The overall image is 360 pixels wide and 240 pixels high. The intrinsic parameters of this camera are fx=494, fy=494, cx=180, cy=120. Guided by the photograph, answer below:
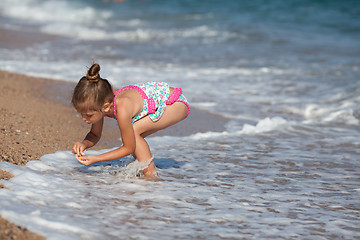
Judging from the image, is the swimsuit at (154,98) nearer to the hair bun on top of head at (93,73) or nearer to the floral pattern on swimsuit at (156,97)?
the floral pattern on swimsuit at (156,97)

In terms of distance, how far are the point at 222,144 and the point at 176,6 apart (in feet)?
73.8

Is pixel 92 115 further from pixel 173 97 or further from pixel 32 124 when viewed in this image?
pixel 32 124

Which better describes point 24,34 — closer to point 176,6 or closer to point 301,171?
point 301,171

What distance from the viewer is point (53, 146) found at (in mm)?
4531

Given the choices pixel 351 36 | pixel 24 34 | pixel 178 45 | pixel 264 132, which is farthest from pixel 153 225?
pixel 351 36

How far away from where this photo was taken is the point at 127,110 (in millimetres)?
3539

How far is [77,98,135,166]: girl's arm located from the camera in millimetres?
3496

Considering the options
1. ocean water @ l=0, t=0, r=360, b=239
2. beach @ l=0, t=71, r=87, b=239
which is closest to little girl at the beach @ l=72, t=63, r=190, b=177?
ocean water @ l=0, t=0, r=360, b=239

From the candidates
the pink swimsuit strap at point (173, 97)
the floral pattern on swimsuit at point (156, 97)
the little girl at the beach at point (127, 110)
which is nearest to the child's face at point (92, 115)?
the little girl at the beach at point (127, 110)

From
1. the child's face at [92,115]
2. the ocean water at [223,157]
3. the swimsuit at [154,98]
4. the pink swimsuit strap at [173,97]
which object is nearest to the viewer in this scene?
the ocean water at [223,157]

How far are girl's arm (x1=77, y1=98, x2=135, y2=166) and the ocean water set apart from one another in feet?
0.76

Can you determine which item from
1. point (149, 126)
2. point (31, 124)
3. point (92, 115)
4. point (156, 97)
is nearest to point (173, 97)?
point (156, 97)

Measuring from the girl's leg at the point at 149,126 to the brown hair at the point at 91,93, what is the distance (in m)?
0.45

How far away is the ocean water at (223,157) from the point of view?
307 centimetres
